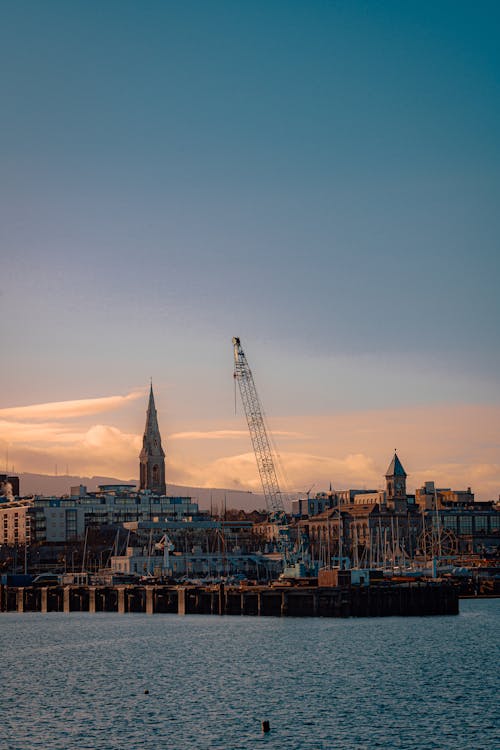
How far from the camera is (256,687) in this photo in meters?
88.3

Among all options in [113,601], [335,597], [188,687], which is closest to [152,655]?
[188,687]

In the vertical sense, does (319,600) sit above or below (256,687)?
above

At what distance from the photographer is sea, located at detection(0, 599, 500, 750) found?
69250 millimetres

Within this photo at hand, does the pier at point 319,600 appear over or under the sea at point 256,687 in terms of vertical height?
over

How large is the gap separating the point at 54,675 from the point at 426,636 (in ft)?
145

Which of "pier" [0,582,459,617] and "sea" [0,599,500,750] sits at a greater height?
"pier" [0,582,459,617]

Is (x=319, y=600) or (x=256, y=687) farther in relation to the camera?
(x=319, y=600)

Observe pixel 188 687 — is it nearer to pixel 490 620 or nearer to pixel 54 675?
pixel 54 675

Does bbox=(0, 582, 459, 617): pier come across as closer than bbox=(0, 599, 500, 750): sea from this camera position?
No

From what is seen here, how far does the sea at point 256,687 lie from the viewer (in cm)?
6925

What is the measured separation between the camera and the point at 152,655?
369ft

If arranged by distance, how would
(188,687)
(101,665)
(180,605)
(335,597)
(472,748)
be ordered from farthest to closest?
(180,605) → (335,597) → (101,665) → (188,687) → (472,748)

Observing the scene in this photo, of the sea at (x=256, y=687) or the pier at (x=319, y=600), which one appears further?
the pier at (x=319, y=600)

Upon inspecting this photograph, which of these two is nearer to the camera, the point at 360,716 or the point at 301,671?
the point at 360,716
